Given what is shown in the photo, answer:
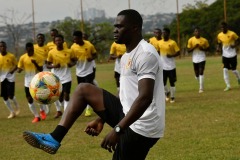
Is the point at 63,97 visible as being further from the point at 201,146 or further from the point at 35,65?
the point at 201,146

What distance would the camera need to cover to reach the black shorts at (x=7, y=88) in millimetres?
14234

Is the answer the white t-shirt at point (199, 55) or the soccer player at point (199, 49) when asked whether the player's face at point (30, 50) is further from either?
the white t-shirt at point (199, 55)

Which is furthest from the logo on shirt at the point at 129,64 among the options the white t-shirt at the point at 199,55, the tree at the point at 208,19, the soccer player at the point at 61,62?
the tree at the point at 208,19

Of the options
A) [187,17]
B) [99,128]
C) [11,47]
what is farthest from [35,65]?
[187,17]

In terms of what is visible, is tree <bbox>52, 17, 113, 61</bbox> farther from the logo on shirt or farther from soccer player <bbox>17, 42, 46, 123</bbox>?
the logo on shirt

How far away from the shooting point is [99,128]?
16.3 ft

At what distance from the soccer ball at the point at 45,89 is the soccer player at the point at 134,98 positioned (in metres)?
4.05

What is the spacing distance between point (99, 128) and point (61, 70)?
8.44m

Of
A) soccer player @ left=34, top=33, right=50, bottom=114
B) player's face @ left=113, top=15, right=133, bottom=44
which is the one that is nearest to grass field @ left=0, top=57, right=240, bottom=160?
soccer player @ left=34, top=33, right=50, bottom=114

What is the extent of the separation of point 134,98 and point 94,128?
65 cm

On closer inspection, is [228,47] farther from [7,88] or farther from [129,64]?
[129,64]

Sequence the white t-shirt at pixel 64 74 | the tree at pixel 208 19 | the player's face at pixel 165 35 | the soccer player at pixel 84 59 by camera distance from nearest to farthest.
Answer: the white t-shirt at pixel 64 74 < the soccer player at pixel 84 59 < the player's face at pixel 165 35 < the tree at pixel 208 19

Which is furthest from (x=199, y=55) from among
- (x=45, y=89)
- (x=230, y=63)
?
(x=45, y=89)

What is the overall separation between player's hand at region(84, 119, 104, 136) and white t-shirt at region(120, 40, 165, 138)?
1.63 ft
